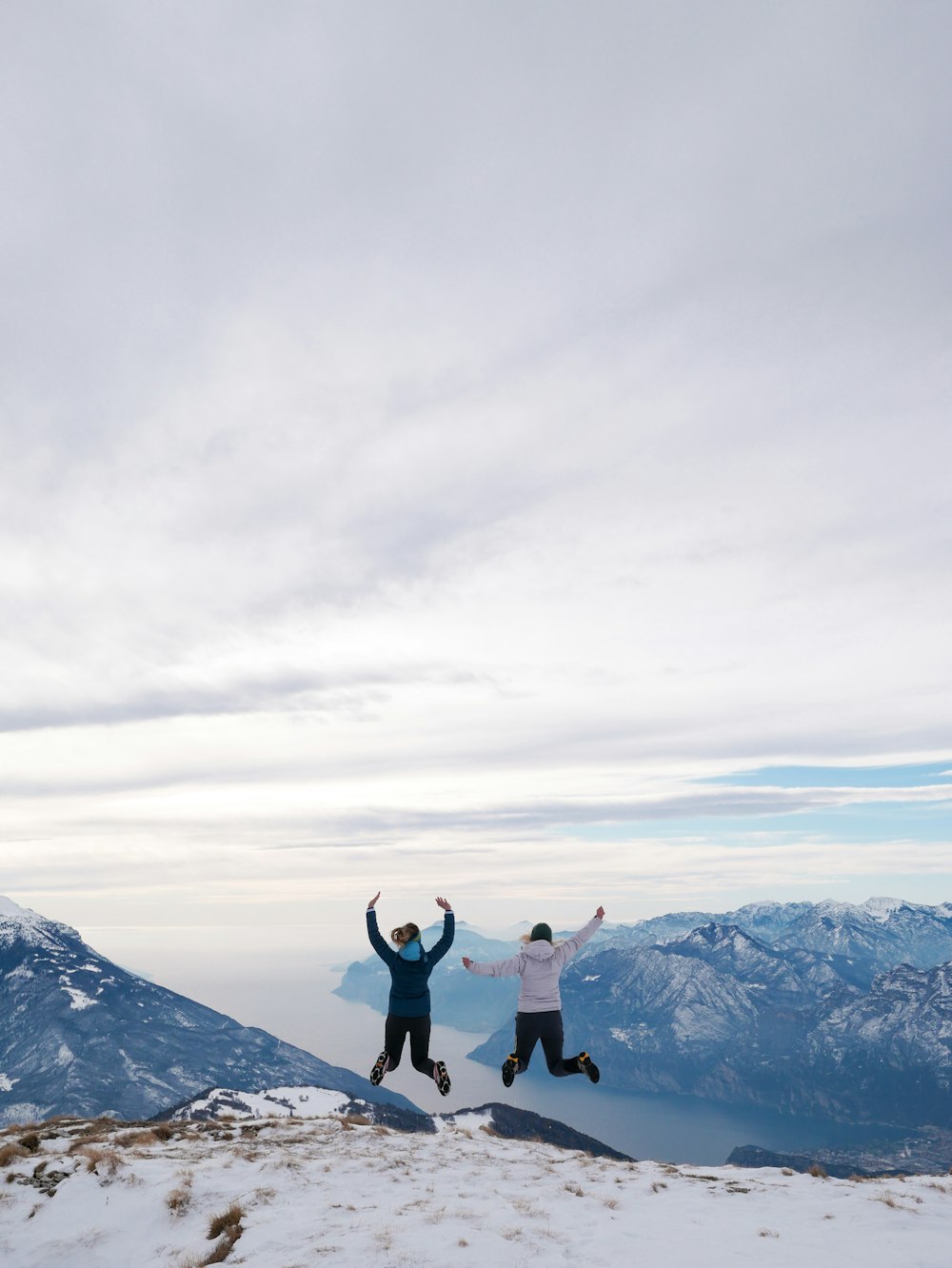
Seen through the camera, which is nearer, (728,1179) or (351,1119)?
(728,1179)

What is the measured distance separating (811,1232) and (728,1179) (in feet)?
24.4

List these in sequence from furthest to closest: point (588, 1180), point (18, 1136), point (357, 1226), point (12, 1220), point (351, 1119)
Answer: point (351, 1119) → point (18, 1136) → point (588, 1180) → point (12, 1220) → point (357, 1226)

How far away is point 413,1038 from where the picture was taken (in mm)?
18125

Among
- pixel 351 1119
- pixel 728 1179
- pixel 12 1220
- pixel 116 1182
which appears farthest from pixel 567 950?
pixel 351 1119

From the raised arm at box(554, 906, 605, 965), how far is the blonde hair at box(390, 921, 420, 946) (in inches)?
146

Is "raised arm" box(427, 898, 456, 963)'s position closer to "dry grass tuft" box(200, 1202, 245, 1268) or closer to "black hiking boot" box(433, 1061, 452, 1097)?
"black hiking boot" box(433, 1061, 452, 1097)

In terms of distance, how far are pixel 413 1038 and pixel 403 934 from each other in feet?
8.67

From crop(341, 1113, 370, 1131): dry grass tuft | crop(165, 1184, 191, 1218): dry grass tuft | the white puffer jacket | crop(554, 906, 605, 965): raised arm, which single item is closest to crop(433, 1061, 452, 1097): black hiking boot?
the white puffer jacket

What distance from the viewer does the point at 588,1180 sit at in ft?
65.0

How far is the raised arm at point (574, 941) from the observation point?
1786 cm

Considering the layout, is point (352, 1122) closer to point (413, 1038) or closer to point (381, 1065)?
point (413, 1038)

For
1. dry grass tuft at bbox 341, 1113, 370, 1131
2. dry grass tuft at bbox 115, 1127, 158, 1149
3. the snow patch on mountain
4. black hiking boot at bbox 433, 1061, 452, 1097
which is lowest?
dry grass tuft at bbox 341, 1113, 370, 1131

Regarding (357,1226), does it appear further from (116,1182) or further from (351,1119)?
(351,1119)

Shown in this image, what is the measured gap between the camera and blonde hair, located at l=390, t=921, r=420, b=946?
58.4 ft
